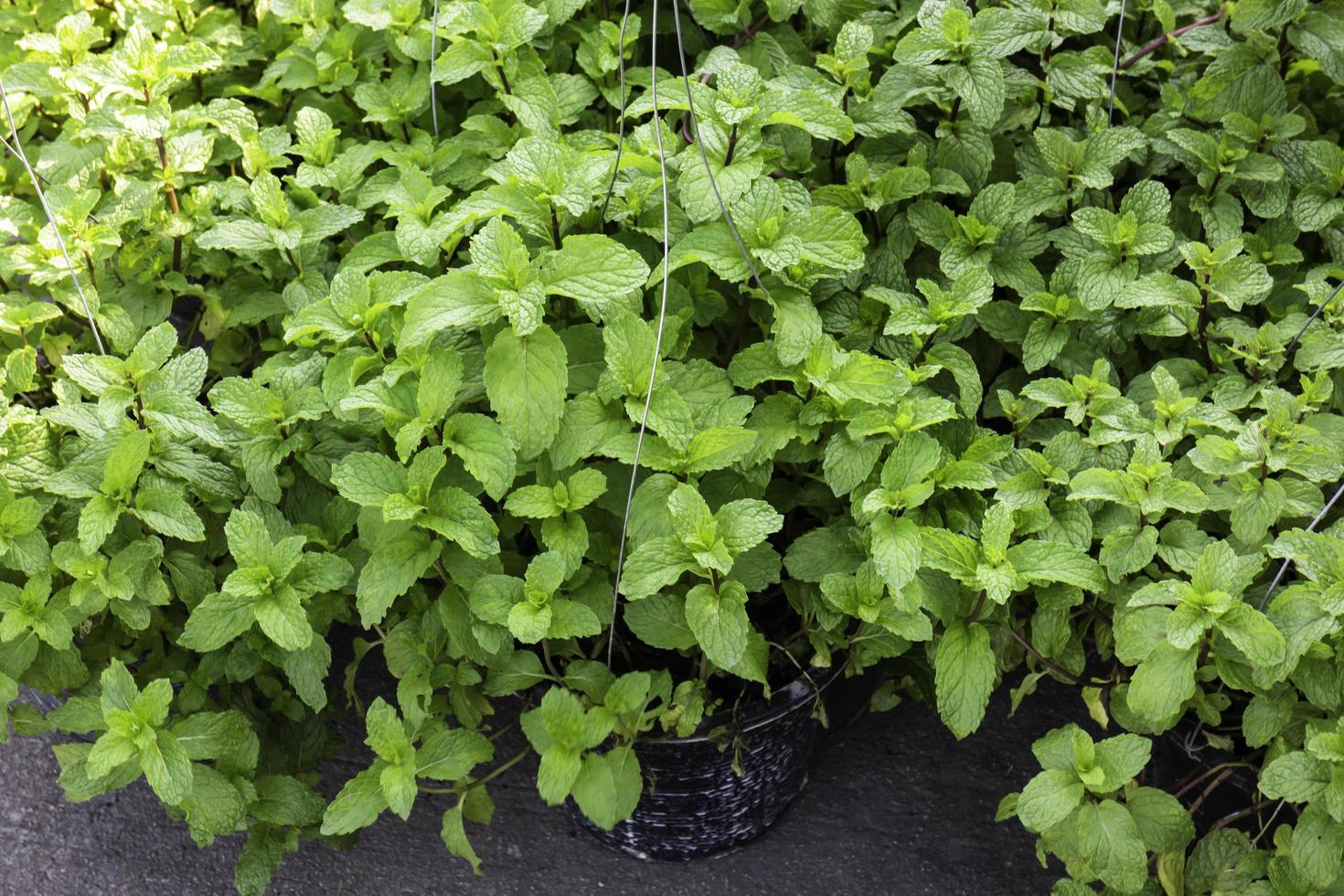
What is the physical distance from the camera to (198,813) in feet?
4.99

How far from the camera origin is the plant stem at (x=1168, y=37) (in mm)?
1947

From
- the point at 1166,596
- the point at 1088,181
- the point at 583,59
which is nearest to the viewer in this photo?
the point at 1166,596

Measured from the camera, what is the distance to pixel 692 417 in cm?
155

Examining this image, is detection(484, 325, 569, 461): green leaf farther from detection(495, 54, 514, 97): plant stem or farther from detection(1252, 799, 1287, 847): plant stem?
detection(1252, 799, 1287, 847): plant stem

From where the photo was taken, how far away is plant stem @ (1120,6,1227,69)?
1.95 m

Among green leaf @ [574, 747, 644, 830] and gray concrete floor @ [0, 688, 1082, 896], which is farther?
gray concrete floor @ [0, 688, 1082, 896]

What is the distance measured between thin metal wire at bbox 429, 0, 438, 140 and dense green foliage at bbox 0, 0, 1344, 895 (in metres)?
0.02

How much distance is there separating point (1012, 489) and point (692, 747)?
1.93 feet

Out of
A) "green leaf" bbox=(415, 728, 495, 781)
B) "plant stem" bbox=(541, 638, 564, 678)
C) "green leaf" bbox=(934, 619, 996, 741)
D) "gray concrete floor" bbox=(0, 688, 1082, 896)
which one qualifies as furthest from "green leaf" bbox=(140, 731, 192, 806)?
"green leaf" bbox=(934, 619, 996, 741)

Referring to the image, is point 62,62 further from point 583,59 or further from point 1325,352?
point 1325,352

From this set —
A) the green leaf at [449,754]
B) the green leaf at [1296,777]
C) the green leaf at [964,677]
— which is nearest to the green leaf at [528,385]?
the green leaf at [449,754]

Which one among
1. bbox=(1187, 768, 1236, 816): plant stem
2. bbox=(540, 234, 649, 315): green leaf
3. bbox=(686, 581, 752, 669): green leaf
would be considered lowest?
bbox=(1187, 768, 1236, 816): plant stem

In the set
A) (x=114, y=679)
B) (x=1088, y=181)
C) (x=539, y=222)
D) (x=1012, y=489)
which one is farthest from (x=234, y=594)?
(x=1088, y=181)

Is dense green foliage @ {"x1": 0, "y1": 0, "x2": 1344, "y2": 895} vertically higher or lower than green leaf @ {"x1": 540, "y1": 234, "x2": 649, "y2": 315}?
lower
